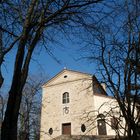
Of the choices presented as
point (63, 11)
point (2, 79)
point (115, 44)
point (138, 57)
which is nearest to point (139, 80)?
Answer: point (138, 57)

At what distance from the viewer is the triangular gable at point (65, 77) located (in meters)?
31.6

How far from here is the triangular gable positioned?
104 feet

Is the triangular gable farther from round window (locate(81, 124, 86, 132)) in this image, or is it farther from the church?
round window (locate(81, 124, 86, 132))

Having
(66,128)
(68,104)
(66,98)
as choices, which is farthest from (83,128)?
(66,98)

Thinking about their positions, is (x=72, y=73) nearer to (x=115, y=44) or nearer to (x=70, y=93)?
(x=70, y=93)

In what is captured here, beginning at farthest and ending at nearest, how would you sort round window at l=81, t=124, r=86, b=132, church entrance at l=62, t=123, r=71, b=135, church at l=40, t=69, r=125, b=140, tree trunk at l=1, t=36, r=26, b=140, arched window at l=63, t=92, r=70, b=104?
arched window at l=63, t=92, r=70, b=104 < church entrance at l=62, t=123, r=71, b=135 < church at l=40, t=69, r=125, b=140 < round window at l=81, t=124, r=86, b=132 < tree trunk at l=1, t=36, r=26, b=140

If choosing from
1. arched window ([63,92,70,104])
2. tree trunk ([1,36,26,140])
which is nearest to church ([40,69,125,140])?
arched window ([63,92,70,104])

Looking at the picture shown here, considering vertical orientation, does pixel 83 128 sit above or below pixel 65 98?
below

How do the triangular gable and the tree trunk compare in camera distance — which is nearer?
the tree trunk

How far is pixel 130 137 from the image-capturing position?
21.4ft

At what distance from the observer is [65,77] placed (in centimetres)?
3241

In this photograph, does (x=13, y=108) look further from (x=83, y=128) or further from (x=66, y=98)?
(x=66, y=98)

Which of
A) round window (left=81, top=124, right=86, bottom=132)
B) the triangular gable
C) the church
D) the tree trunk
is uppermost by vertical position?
the triangular gable

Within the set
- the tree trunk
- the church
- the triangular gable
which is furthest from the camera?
the triangular gable
